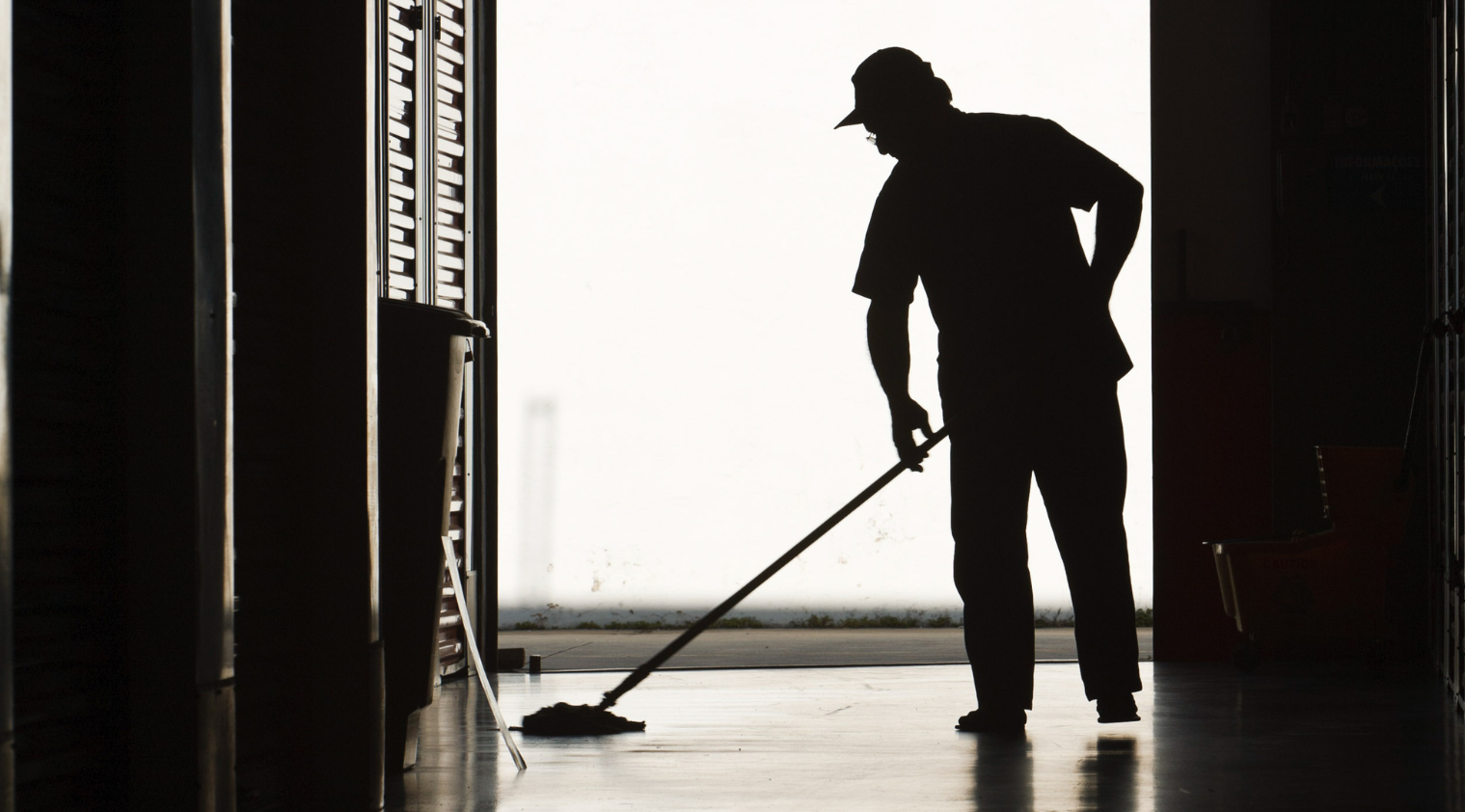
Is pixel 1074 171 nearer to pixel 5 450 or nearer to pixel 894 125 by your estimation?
pixel 894 125

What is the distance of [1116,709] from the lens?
A: 10.9 feet

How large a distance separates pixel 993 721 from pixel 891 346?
90cm

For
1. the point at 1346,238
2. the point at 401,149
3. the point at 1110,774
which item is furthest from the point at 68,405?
the point at 1346,238

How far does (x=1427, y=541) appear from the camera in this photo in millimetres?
4688

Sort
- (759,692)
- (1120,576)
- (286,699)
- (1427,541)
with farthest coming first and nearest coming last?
(1427,541), (759,692), (1120,576), (286,699)

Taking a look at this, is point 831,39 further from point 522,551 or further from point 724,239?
point 522,551

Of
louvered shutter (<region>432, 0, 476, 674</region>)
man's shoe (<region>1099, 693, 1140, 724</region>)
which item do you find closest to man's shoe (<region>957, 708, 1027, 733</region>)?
man's shoe (<region>1099, 693, 1140, 724</region>)

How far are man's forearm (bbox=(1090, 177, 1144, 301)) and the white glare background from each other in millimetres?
2328

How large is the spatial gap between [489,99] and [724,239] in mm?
1224

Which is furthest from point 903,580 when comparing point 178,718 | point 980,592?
point 178,718

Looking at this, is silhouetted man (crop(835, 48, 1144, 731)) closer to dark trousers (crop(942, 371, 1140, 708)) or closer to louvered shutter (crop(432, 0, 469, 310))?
dark trousers (crop(942, 371, 1140, 708))

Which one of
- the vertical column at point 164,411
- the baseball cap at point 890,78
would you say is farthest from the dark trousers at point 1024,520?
the vertical column at point 164,411

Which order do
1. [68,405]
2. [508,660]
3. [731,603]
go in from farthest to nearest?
[508,660] → [731,603] → [68,405]

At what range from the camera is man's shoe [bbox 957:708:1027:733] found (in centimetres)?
330
